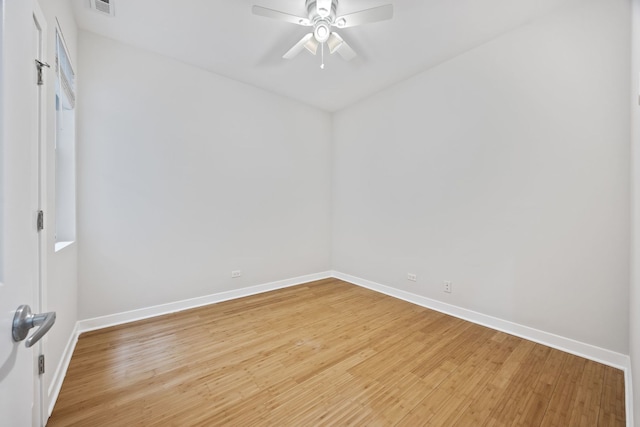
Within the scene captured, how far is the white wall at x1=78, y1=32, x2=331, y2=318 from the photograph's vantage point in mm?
2586

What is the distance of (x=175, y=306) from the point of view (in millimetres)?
3037

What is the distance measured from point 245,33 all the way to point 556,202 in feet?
10.8

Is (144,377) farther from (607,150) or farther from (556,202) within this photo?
(607,150)

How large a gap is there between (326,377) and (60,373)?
1.86 meters

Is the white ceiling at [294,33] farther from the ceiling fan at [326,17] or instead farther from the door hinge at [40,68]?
the door hinge at [40,68]

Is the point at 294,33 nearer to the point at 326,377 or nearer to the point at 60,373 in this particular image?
the point at 326,377

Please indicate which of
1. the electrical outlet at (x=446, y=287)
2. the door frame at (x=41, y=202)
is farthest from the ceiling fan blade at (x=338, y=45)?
the electrical outlet at (x=446, y=287)

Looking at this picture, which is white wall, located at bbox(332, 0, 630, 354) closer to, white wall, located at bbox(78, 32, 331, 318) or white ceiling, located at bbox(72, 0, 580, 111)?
white ceiling, located at bbox(72, 0, 580, 111)

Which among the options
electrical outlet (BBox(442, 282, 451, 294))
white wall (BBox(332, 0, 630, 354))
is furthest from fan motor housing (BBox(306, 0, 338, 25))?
electrical outlet (BBox(442, 282, 451, 294))

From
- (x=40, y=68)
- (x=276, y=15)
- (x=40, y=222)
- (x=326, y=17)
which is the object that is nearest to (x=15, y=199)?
(x=40, y=222)

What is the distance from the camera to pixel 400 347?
2.33 metres

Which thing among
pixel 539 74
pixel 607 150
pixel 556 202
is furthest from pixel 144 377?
pixel 539 74

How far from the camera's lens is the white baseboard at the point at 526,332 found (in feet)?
6.82

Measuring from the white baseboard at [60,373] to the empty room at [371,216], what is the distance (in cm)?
2
